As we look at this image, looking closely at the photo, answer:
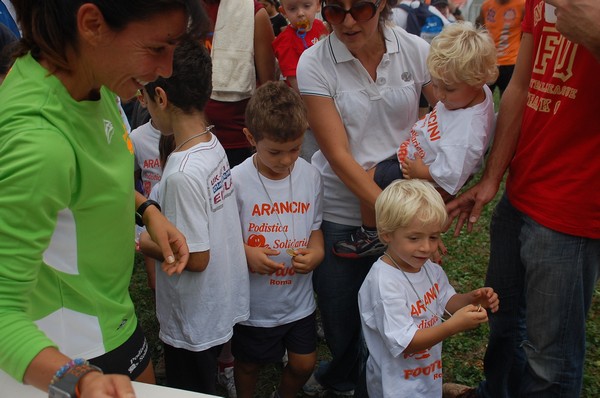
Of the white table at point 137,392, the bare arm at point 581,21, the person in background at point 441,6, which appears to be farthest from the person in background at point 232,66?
the person in background at point 441,6

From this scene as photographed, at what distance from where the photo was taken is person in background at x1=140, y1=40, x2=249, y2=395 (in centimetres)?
214

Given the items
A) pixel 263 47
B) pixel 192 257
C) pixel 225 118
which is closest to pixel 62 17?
pixel 192 257

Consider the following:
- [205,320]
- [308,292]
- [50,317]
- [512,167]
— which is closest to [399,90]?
[512,167]

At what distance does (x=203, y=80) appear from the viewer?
2297 mm

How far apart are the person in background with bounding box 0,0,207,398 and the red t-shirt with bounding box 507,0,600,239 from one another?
1.22 metres

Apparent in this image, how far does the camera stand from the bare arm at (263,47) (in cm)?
377

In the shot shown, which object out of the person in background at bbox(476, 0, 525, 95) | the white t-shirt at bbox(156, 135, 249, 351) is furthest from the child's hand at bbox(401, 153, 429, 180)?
the person in background at bbox(476, 0, 525, 95)

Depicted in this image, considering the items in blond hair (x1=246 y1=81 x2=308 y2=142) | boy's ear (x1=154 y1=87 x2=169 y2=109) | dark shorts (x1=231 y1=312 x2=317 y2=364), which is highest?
boy's ear (x1=154 y1=87 x2=169 y2=109)

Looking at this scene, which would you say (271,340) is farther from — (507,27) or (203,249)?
(507,27)

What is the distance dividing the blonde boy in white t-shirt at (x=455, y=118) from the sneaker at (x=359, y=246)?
142 millimetres

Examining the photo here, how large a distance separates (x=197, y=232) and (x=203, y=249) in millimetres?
69

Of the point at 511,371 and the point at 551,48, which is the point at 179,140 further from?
the point at 511,371

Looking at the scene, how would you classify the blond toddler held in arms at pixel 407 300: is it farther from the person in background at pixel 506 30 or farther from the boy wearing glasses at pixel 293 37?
the person in background at pixel 506 30

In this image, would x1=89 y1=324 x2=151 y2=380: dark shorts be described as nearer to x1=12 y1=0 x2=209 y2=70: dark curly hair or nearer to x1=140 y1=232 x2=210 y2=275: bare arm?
x1=140 y1=232 x2=210 y2=275: bare arm
